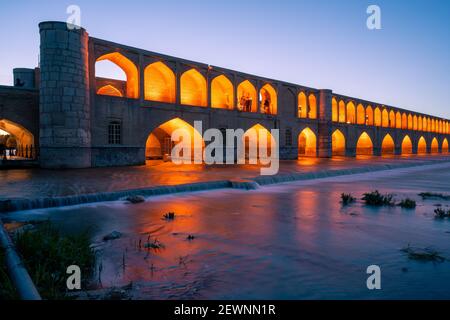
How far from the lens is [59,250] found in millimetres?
3365

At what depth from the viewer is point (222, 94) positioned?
2141cm

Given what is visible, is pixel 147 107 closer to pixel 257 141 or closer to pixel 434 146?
pixel 257 141

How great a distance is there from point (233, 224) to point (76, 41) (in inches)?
443

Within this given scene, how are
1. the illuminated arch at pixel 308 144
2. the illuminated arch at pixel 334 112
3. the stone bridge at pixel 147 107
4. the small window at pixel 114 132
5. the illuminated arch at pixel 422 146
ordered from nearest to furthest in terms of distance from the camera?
the stone bridge at pixel 147 107 → the small window at pixel 114 132 → the illuminated arch at pixel 308 144 → the illuminated arch at pixel 334 112 → the illuminated arch at pixel 422 146

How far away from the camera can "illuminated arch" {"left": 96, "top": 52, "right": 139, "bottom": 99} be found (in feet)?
51.3

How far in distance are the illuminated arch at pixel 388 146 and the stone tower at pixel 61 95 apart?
33025 millimetres

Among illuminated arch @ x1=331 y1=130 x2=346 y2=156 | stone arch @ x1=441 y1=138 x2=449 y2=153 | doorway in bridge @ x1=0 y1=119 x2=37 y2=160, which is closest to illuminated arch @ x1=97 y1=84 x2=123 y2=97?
doorway in bridge @ x1=0 y1=119 x2=37 y2=160

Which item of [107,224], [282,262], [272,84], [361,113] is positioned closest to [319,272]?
[282,262]

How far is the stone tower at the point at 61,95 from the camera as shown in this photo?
13.1 metres

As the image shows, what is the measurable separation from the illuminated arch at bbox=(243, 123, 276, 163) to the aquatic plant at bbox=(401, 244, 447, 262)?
18.5 meters

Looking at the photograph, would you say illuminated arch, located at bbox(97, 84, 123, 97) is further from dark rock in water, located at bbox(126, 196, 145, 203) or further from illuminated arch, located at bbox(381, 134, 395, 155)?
illuminated arch, located at bbox(381, 134, 395, 155)

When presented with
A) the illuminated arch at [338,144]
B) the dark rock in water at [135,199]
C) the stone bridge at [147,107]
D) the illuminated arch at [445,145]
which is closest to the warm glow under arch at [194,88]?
the stone bridge at [147,107]

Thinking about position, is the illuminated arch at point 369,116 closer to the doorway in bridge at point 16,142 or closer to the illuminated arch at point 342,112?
the illuminated arch at point 342,112

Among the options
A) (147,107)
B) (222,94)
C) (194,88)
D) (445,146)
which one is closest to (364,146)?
(222,94)
